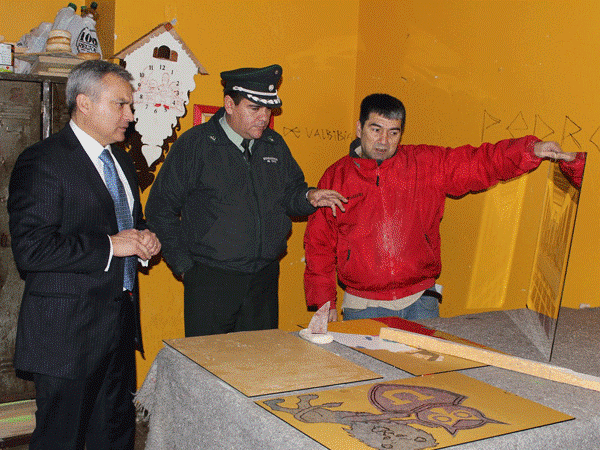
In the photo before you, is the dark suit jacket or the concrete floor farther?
the concrete floor

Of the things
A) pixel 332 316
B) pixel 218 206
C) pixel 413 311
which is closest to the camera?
pixel 332 316

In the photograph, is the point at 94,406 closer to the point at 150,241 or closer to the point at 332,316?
the point at 150,241

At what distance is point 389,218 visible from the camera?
2488 millimetres

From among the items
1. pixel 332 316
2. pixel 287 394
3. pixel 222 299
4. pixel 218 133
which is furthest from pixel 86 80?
pixel 287 394

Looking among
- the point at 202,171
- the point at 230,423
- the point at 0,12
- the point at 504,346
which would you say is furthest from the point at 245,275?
the point at 0,12

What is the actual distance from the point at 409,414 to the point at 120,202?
1.33 metres

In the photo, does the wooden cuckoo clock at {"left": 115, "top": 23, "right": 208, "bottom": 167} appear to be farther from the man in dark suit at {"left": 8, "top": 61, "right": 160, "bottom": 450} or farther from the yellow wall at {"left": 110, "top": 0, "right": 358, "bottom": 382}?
Answer: the man in dark suit at {"left": 8, "top": 61, "right": 160, "bottom": 450}

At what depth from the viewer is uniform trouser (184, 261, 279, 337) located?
2.68 meters

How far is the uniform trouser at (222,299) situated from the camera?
268cm

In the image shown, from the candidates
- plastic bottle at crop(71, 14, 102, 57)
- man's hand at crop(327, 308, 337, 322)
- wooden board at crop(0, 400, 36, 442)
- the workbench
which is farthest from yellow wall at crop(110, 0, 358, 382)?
the workbench

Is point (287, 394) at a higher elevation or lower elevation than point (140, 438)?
higher

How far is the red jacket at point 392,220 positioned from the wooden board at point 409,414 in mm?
1030

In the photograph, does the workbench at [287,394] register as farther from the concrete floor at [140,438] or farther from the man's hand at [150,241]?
the concrete floor at [140,438]

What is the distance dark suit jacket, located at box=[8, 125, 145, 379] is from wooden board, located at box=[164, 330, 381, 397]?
49cm
